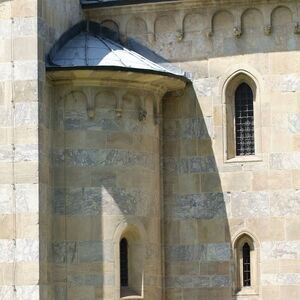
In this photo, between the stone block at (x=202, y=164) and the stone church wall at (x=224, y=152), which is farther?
the stone block at (x=202, y=164)

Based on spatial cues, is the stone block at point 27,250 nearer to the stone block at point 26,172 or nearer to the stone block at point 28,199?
the stone block at point 28,199

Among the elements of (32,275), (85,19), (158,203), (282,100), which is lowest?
(32,275)

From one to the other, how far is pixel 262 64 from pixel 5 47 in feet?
20.0

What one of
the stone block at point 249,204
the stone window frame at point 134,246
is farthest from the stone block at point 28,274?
the stone block at point 249,204

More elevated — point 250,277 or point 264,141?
point 264,141

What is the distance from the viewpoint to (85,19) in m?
30.5

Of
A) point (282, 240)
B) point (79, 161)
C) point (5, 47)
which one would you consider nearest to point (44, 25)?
point (5, 47)

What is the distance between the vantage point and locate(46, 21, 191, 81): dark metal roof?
28.3m

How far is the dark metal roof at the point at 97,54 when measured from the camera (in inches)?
1115

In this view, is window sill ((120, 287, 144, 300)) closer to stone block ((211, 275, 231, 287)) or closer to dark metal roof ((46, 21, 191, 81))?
stone block ((211, 275, 231, 287))

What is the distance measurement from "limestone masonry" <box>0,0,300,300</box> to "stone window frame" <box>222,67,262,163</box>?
0.11 feet

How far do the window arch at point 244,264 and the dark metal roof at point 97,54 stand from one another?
13.5 ft

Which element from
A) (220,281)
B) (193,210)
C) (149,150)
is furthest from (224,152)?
(220,281)

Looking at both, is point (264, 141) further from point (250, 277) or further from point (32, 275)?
point (32, 275)
